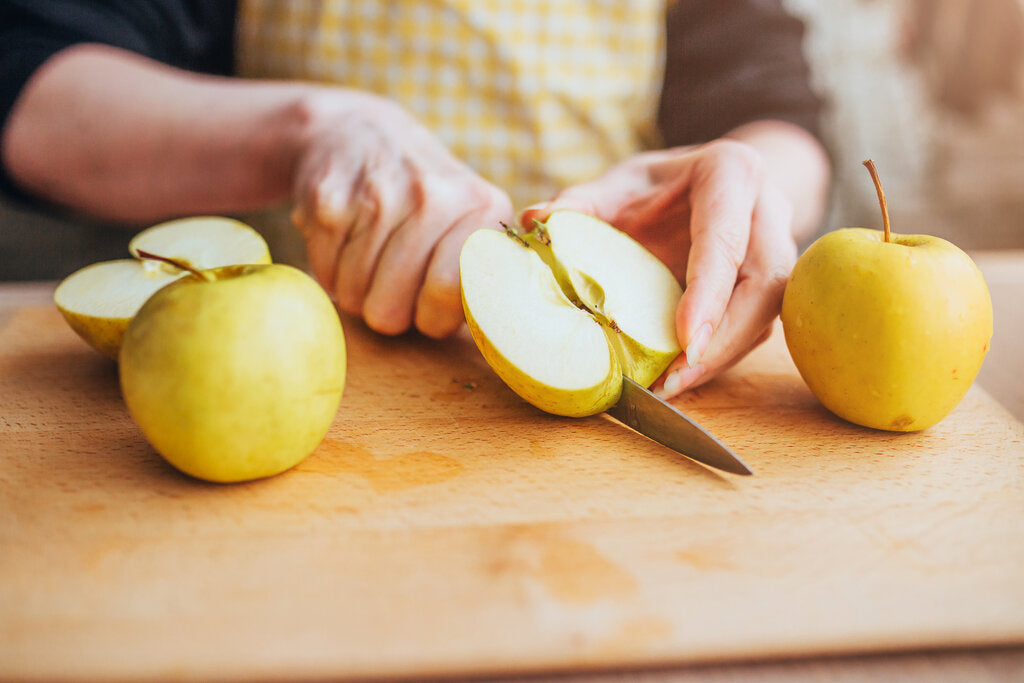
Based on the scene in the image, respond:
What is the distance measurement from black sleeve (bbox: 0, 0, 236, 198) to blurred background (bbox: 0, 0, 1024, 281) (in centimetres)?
166

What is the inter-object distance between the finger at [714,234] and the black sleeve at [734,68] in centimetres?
68

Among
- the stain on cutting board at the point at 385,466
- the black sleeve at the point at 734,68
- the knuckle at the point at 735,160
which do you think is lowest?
the stain on cutting board at the point at 385,466

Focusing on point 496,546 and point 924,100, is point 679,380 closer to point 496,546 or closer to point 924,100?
point 496,546

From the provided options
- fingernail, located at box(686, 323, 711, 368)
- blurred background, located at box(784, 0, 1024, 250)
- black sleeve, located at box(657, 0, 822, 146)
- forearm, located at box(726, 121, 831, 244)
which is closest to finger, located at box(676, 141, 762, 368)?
fingernail, located at box(686, 323, 711, 368)

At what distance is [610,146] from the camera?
5.02ft

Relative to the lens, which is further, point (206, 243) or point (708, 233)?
point (206, 243)

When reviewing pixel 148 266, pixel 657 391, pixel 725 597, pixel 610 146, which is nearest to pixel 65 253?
pixel 148 266

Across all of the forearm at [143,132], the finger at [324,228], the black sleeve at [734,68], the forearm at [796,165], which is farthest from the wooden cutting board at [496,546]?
the black sleeve at [734,68]

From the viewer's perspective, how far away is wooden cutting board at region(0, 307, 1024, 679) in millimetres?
515

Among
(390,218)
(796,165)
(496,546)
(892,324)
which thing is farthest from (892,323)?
(796,165)

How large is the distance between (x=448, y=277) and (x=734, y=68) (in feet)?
3.28

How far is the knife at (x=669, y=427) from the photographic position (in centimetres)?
69

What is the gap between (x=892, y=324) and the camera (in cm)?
72

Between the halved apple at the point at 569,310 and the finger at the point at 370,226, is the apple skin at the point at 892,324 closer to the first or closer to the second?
the halved apple at the point at 569,310
